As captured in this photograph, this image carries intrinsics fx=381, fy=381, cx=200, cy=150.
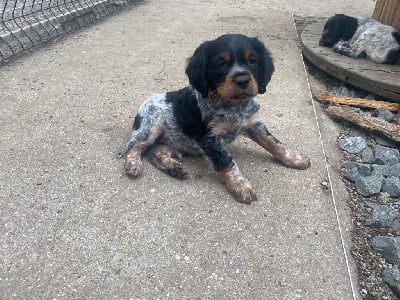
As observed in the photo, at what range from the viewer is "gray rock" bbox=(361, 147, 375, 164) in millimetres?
4062

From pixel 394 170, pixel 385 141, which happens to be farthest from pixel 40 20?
pixel 394 170

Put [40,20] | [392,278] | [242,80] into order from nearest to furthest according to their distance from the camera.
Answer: [392,278], [242,80], [40,20]

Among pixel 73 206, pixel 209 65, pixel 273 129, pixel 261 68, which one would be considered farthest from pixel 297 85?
pixel 73 206

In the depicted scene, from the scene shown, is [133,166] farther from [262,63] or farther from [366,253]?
[366,253]

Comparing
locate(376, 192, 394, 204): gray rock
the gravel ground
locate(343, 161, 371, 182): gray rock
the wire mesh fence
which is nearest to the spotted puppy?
locate(343, 161, 371, 182): gray rock

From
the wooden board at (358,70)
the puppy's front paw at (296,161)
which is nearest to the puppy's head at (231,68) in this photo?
the puppy's front paw at (296,161)

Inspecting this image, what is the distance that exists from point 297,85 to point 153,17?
12.6 feet

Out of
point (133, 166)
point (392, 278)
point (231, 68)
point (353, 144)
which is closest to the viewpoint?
point (392, 278)

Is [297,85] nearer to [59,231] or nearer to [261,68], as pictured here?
[261,68]

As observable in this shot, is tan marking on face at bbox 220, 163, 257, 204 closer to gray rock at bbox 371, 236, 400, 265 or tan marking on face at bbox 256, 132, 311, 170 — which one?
tan marking on face at bbox 256, 132, 311, 170

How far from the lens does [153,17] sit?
7797mm

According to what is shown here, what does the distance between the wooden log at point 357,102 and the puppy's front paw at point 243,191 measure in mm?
2314

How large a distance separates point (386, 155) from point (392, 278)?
5.61ft

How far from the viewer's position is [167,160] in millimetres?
3551
